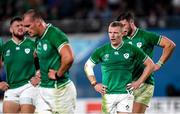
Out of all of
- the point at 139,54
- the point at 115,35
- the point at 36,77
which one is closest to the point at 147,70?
the point at 139,54

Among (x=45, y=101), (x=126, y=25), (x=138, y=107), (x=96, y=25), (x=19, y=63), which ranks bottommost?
(x=138, y=107)

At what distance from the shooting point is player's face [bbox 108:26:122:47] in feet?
39.8

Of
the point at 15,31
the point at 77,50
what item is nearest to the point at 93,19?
the point at 77,50

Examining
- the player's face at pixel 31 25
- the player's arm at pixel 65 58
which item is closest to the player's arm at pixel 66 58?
the player's arm at pixel 65 58

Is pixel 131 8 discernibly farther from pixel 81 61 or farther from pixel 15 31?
pixel 15 31

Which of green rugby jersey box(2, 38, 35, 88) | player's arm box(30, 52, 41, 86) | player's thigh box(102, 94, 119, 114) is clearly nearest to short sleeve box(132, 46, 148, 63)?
player's thigh box(102, 94, 119, 114)

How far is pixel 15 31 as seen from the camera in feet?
44.7

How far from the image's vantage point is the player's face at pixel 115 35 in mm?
12125

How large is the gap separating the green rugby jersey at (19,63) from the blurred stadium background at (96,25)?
197 inches

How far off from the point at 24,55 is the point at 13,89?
0.64m

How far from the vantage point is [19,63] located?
13438 mm

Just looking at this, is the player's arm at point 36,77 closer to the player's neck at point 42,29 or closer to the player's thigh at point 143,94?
the player's neck at point 42,29

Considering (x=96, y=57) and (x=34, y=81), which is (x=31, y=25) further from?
(x=34, y=81)

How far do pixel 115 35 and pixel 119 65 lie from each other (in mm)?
495
